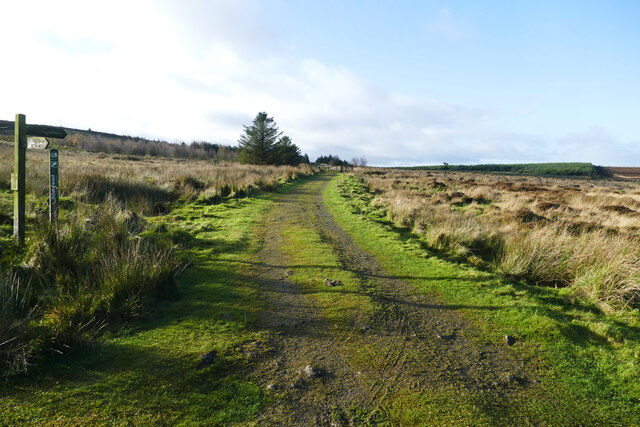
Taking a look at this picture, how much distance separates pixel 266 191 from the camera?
19.9 meters

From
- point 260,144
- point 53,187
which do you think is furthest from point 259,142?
point 53,187

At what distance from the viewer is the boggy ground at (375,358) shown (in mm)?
2920

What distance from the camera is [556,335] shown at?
4316 mm

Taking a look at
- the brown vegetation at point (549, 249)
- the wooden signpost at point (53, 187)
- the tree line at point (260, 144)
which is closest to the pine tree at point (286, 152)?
the tree line at point (260, 144)

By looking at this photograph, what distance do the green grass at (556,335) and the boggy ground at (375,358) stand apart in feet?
0.57

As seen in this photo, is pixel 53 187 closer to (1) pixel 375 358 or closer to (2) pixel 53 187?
(2) pixel 53 187

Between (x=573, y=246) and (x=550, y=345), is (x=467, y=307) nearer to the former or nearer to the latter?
(x=550, y=345)

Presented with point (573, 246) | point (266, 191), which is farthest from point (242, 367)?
point (266, 191)

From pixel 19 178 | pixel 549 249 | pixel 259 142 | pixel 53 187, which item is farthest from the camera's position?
pixel 259 142

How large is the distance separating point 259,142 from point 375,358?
151 ft

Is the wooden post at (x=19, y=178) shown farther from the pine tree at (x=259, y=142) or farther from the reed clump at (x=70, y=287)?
the pine tree at (x=259, y=142)

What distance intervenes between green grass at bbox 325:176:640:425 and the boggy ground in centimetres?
17

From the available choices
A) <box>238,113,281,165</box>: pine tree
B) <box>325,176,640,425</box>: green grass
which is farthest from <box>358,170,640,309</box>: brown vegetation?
<box>238,113,281,165</box>: pine tree

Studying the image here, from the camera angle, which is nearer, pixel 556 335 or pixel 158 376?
pixel 158 376
